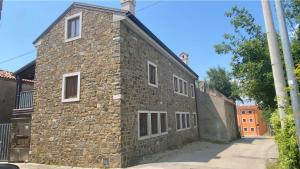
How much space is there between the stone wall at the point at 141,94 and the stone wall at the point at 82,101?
448 millimetres

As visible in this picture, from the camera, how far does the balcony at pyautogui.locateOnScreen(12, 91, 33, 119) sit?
12.4 meters

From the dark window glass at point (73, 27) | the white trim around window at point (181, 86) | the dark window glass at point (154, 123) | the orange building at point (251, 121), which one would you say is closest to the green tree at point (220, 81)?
the white trim around window at point (181, 86)

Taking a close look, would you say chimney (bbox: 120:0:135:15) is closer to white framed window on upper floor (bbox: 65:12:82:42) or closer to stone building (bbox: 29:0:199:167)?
stone building (bbox: 29:0:199:167)

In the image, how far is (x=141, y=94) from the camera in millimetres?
11078

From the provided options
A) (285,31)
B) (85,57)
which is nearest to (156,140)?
(85,57)

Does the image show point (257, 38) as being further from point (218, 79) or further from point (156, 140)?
point (218, 79)

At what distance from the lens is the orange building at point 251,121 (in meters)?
50.6

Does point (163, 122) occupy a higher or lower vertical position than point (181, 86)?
lower

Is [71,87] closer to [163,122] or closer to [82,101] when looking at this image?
[82,101]

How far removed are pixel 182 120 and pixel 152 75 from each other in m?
5.79

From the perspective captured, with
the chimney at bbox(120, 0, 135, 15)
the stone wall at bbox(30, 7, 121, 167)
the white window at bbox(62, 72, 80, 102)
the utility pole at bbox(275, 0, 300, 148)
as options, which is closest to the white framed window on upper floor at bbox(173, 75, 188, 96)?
the chimney at bbox(120, 0, 135, 15)

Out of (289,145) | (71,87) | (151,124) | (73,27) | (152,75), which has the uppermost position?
(73,27)

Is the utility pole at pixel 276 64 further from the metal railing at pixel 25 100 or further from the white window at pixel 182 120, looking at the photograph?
the metal railing at pixel 25 100

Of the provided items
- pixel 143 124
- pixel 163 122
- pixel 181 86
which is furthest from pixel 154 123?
pixel 181 86
